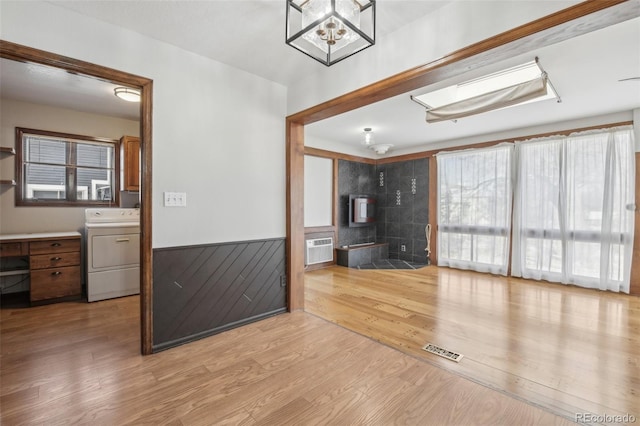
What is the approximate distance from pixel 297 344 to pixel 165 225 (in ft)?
4.88

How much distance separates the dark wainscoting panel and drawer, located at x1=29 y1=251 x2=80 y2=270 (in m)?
2.07

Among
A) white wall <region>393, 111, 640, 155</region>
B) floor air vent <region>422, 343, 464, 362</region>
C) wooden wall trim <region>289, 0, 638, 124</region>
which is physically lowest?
floor air vent <region>422, 343, 464, 362</region>

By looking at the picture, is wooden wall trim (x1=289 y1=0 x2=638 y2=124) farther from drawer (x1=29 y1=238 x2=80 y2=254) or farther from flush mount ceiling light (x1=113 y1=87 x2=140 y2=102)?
drawer (x1=29 y1=238 x2=80 y2=254)

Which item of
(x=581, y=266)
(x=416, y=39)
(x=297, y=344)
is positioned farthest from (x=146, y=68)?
(x=581, y=266)

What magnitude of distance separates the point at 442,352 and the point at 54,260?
4309 millimetres

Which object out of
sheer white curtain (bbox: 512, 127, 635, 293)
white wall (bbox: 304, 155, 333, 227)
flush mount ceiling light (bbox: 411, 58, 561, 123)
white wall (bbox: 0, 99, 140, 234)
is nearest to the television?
white wall (bbox: 304, 155, 333, 227)

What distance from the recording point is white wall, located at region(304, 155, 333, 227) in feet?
18.2

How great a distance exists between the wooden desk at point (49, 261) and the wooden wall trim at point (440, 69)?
270 centimetres

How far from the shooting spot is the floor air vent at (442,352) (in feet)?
7.46

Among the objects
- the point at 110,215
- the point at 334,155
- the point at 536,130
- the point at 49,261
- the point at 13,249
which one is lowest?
the point at 49,261

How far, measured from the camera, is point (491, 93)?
2.98 m

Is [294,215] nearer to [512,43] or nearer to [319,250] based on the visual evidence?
[512,43]

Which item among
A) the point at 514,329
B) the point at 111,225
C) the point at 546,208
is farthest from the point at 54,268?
the point at 546,208

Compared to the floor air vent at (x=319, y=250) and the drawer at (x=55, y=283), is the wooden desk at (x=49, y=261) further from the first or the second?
the floor air vent at (x=319, y=250)
